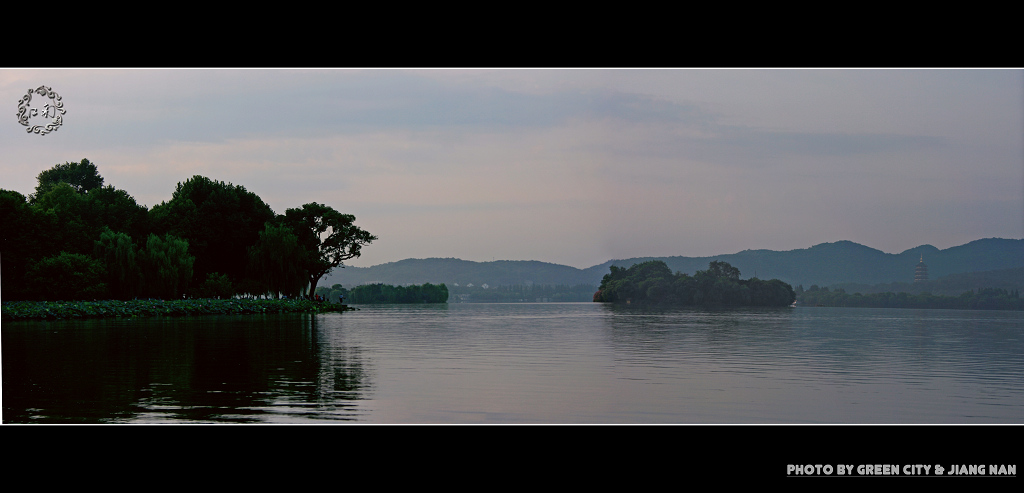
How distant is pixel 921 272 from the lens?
102ft

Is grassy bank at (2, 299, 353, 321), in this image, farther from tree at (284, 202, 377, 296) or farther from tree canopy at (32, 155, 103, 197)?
tree canopy at (32, 155, 103, 197)

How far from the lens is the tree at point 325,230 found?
4872cm

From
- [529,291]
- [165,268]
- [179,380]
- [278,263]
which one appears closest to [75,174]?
[278,263]

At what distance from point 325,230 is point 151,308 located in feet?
55.8

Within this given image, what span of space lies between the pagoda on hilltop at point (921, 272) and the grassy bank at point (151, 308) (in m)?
29.2

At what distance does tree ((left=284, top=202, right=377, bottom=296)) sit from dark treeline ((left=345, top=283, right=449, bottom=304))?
77.7 feet

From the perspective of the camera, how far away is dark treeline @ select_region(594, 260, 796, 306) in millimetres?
45562

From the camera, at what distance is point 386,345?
16.6 meters

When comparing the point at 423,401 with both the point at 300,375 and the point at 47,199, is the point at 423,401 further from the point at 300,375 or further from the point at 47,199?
the point at 47,199

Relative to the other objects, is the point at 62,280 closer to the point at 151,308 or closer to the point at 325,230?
the point at 151,308

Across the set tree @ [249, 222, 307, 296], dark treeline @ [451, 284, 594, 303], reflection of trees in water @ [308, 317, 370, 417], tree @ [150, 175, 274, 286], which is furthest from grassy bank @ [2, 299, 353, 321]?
dark treeline @ [451, 284, 594, 303]

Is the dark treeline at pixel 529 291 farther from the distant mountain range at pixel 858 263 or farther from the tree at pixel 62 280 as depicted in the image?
the tree at pixel 62 280
